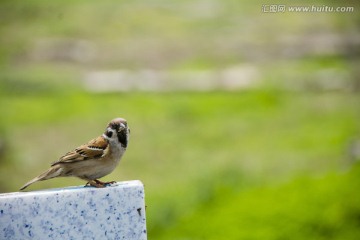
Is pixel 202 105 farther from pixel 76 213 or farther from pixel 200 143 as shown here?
pixel 76 213

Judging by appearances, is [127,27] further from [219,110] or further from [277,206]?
[277,206]

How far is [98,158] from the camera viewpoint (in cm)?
531

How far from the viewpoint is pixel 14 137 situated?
17.0m

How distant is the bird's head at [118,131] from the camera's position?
524 centimetres

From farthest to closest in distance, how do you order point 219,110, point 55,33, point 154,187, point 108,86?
point 55,33, point 108,86, point 219,110, point 154,187

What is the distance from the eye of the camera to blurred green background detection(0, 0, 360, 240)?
11.2 m

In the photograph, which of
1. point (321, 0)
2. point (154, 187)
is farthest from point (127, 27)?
point (154, 187)

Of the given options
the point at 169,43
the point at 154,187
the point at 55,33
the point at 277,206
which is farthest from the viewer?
the point at 55,33

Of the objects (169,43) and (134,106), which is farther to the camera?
(169,43)

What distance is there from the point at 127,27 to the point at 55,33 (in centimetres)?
238
